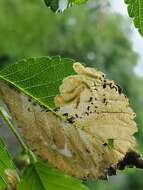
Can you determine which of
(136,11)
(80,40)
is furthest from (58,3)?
(80,40)

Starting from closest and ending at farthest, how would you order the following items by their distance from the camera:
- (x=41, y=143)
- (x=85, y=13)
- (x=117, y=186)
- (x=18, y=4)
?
(x=41, y=143) → (x=117, y=186) → (x=18, y=4) → (x=85, y=13)

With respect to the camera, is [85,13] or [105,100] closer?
[105,100]

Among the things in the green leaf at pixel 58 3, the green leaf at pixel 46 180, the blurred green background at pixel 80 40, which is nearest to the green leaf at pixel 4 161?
the green leaf at pixel 46 180

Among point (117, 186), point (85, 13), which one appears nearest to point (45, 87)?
point (117, 186)

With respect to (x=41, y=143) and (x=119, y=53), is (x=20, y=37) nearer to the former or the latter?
(x=119, y=53)

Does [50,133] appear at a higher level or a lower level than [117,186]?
lower

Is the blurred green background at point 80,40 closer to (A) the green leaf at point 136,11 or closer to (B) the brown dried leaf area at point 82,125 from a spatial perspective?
(A) the green leaf at point 136,11

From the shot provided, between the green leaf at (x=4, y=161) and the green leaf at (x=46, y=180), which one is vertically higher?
the green leaf at (x=4, y=161)

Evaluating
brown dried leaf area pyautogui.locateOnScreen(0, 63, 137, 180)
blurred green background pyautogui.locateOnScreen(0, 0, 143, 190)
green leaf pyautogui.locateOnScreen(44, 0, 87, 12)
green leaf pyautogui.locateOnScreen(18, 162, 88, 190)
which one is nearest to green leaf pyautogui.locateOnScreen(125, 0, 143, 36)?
green leaf pyautogui.locateOnScreen(44, 0, 87, 12)
